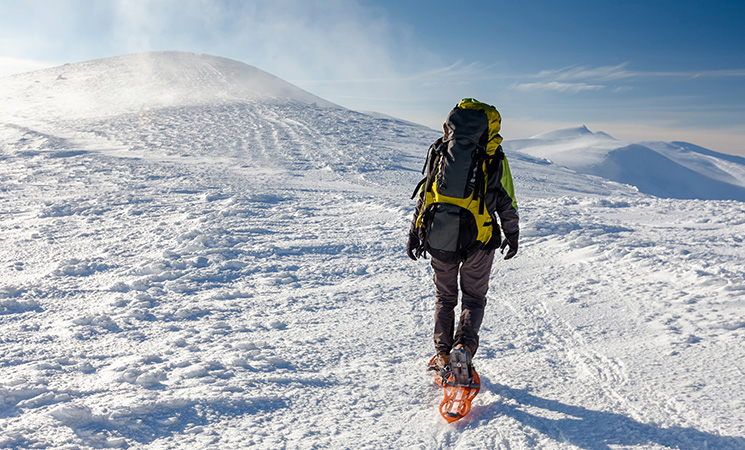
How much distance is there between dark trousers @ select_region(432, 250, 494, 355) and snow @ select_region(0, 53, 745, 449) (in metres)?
0.35

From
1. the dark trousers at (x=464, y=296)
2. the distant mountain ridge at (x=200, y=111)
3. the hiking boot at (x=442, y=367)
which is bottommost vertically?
the hiking boot at (x=442, y=367)

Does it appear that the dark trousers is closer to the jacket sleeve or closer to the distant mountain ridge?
the jacket sleeve

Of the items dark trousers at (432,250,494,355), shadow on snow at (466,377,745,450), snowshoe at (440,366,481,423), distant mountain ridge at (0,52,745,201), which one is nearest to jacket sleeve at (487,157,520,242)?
dark trousers at (432,250,494,355)

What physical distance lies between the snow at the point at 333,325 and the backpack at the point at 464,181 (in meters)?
1.00

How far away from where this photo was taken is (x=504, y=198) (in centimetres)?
268

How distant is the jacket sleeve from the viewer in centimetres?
263

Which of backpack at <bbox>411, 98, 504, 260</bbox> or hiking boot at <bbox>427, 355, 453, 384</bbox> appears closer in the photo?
backpack at <bbox>411, 98, 504, 260</bbox>

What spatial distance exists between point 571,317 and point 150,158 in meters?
14.1

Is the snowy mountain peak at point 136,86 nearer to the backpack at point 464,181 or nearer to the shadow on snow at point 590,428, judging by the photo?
the backpack at point 464,181

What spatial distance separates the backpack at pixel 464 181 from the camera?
8.49 ft

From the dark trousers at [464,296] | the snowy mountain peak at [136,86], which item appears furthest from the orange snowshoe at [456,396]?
the snowy mountain peak at [136,86]

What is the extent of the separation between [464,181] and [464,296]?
2.69ft

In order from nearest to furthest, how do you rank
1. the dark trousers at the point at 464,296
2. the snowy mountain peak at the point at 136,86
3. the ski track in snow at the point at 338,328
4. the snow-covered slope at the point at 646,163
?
the ski track in snow at the point at 338,328
the dark trousers at the point at 464,296
the snowy mountain peak at the point at 136,86
the snow-covered slope at the point at 646,163

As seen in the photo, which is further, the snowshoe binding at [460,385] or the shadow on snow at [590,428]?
the snowshoe binding at [460,385]
